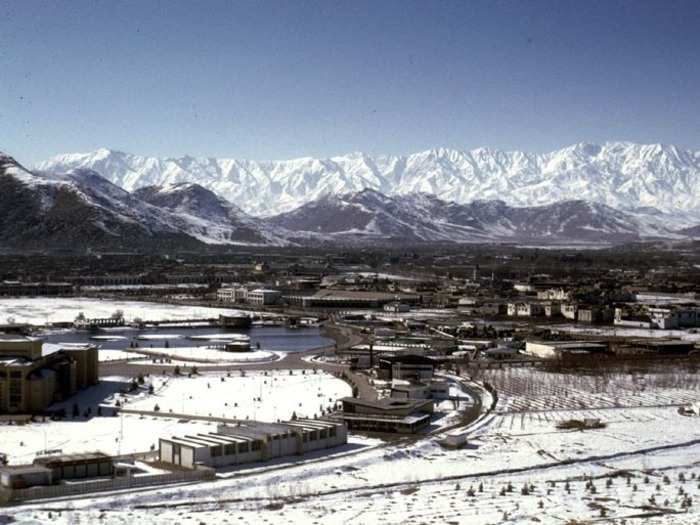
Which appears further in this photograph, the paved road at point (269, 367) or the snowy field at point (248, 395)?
the paved road at point (269, 367)

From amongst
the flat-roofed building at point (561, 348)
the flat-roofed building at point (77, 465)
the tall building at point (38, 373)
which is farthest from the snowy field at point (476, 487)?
the flat-roofed building at point (561, 348)

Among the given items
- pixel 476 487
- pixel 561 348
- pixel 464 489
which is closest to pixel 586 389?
pixel 561 348

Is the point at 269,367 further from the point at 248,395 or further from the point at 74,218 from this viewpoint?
the point at 74,218

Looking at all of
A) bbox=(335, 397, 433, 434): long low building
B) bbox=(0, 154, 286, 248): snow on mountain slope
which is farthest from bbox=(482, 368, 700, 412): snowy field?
bbox=(0, 154, 286, 248): snow on mountain slope

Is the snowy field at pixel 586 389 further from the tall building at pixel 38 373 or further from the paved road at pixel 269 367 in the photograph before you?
the tall building at pixel 38 373

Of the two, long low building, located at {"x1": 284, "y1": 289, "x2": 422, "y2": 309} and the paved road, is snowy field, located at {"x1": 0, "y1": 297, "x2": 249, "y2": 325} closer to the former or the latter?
long low building, located at {"x1": 284, "y1": 289, "x2": 422, "y2": 309}
